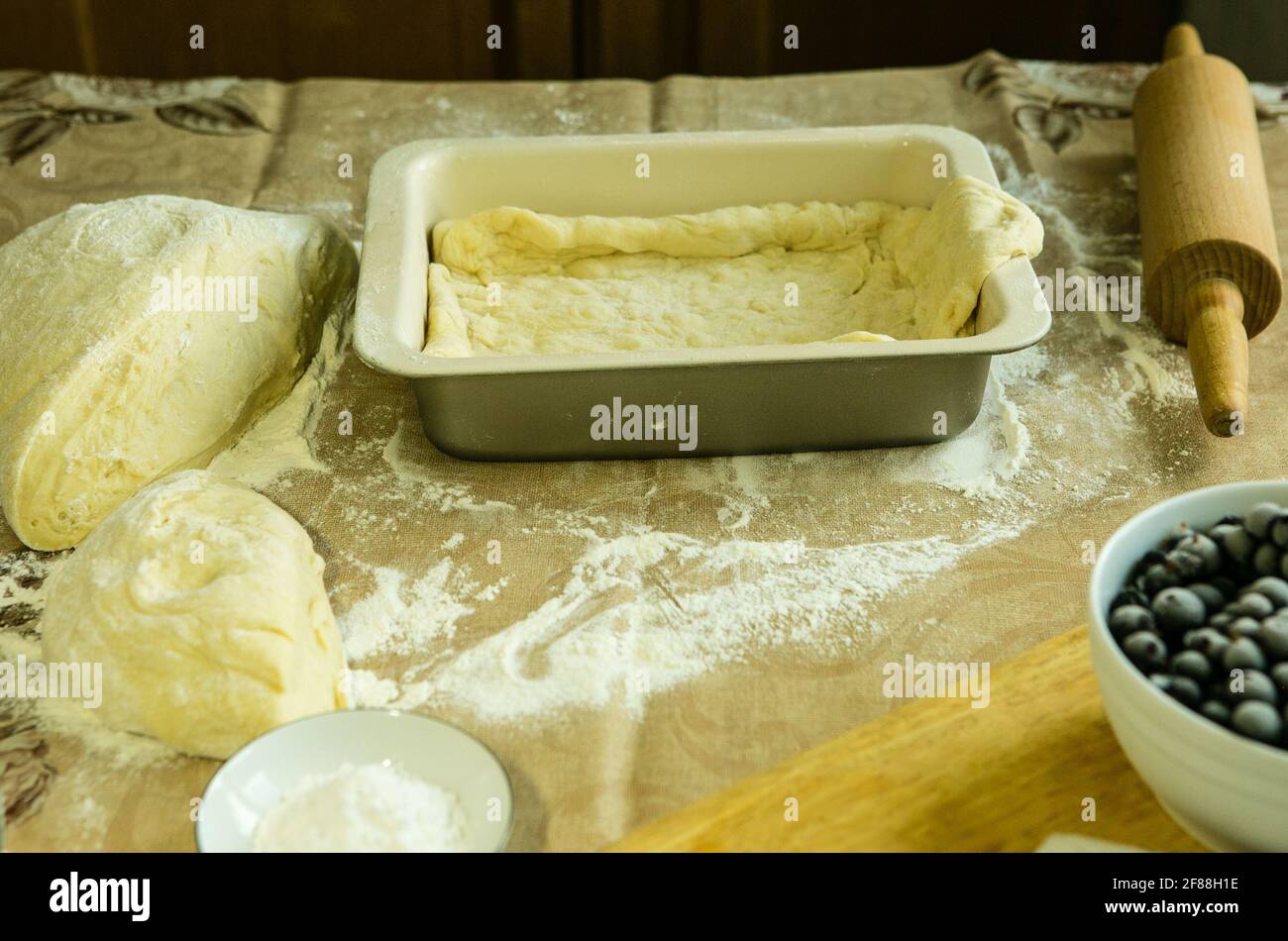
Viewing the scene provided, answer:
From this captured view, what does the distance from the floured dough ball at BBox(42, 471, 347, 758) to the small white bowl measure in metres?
0.07

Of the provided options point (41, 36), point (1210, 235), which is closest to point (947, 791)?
point (1210, 235)

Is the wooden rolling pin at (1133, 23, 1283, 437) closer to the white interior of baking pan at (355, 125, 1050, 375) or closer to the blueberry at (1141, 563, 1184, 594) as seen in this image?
the white interior of baking pan at (355, 125, 1050, 375)

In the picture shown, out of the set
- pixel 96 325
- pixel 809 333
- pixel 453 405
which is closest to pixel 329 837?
pixel 453 405

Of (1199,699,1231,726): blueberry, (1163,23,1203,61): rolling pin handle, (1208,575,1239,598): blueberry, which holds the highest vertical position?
(1163,23,1203,61): rolling pin handle

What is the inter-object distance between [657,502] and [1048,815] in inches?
21.5

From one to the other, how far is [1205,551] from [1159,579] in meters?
0.04

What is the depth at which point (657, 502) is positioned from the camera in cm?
129

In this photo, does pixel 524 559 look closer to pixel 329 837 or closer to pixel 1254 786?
pixel 329 837

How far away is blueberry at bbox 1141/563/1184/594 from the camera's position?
85 centimetres

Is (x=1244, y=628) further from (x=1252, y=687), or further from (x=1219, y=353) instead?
(x=1219, y=353)

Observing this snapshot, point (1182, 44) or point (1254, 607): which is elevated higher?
point (1182, 44)

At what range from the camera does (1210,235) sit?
1.45 meters

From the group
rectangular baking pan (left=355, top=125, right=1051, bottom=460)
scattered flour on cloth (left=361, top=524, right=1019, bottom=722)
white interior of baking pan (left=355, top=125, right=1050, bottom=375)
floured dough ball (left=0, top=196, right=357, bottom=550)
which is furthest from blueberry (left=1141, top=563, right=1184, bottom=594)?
floured dough ball (left=0, top=196, right=357, bottom=550)

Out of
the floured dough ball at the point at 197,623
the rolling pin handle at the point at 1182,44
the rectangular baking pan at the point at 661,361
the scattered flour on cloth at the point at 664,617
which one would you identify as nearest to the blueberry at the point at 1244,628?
the scattered flour on cloth at the point at 664,617
